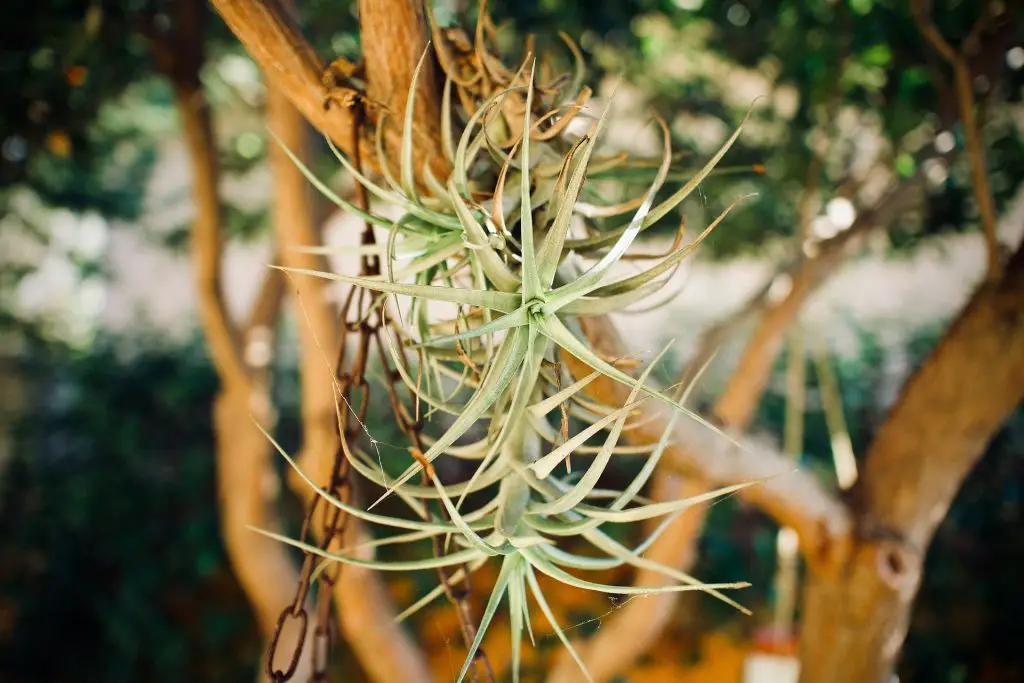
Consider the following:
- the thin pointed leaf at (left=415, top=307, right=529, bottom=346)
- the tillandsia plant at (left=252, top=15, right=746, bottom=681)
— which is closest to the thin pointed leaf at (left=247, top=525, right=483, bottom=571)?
the tillandsia plant at (left=252, top=15, right=746, bottom=681)

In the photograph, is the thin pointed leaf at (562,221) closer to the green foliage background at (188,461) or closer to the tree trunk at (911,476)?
the tree trunk at (911,476)

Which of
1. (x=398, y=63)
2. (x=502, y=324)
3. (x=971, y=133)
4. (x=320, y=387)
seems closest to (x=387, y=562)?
(x=502, y=324)

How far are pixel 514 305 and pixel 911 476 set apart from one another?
104 cm

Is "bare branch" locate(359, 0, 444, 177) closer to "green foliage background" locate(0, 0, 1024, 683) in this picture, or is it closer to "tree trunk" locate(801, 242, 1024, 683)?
→ "tree trunk" locate(801, 242, 1024, 683)

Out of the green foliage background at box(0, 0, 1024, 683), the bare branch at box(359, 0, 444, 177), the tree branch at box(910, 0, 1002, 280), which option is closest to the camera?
the bare branch at box(359, 0, 444, 177)

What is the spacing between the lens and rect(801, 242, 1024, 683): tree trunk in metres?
1.21

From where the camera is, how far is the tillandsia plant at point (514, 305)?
502mm

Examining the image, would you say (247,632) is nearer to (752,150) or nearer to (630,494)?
(752,150)

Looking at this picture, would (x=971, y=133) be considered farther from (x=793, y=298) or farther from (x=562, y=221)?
(x=562, y=221)

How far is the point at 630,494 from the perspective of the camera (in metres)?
0.59

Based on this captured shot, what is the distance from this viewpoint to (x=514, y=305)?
52 cm

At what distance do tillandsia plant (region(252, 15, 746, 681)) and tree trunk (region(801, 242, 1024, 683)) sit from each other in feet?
2.72

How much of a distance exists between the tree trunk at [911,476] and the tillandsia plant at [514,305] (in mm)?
829

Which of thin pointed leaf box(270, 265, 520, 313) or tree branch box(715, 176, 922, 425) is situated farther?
tree branch box(715, 176, 922, 425)
